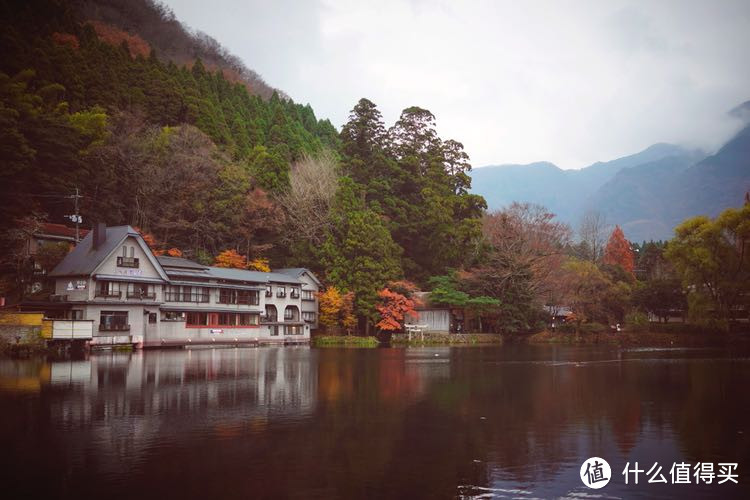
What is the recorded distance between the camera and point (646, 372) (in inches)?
1021

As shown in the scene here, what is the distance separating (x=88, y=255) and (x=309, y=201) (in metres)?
22.5

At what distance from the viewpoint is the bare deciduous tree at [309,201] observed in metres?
57.3

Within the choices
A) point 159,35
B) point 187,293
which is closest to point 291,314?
point 187,293

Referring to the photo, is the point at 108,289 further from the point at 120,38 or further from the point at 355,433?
the point at 120,38

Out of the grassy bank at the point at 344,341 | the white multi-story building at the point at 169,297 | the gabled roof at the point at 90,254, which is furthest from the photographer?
the grassy bank at the point at 344,341

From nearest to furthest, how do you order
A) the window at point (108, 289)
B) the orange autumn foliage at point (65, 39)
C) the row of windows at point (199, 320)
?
the window at point (108, 289)
the row of windows at point (199, 320)
the orange autumn foliage at point (65, 39)

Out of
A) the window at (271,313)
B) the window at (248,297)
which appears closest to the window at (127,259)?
the window at (248,297)

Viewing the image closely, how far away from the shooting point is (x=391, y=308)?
174ft

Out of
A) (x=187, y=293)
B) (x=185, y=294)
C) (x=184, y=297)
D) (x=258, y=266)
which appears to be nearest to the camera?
(x=184, y=297)

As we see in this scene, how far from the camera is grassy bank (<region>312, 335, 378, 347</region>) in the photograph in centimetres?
5119

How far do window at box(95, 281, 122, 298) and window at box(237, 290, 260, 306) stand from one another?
37.2ft

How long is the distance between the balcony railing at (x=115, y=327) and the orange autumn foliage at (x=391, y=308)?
21.4m

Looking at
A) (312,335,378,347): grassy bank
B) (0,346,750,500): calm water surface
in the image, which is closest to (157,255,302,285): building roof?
(312,335,378,347): grassy bank

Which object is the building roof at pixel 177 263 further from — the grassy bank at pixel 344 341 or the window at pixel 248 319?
the grassy bank at pixel 344 341
